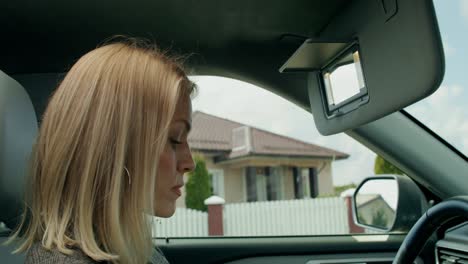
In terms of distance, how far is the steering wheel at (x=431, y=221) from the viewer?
1.43 m

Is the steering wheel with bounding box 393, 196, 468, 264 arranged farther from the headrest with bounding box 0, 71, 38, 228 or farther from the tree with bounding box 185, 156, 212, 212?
the tree with bounding box 185, 156, 212, 212

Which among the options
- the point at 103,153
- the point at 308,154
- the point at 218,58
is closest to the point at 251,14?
the point at 218,58

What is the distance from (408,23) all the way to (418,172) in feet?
3.21

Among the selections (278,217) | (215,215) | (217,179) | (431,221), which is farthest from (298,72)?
(217,179)

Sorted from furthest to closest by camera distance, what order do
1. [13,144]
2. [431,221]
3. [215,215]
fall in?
[215,215] < [13,144] < [431,221]

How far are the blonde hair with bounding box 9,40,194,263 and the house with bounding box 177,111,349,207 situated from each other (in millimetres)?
6496

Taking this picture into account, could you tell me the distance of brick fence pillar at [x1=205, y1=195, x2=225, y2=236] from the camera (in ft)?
11.9

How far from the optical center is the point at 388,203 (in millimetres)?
2613

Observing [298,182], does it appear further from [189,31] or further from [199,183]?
[189,31]

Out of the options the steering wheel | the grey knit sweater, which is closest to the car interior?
the steering wheel

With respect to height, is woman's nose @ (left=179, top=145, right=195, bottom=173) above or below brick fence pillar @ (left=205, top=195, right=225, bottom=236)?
below

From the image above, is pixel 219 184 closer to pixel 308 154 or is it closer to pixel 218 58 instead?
pixel 308 154

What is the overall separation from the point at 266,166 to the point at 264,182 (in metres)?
0.43

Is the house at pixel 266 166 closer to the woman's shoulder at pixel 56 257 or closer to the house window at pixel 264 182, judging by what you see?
the house window at pixel 264 182
